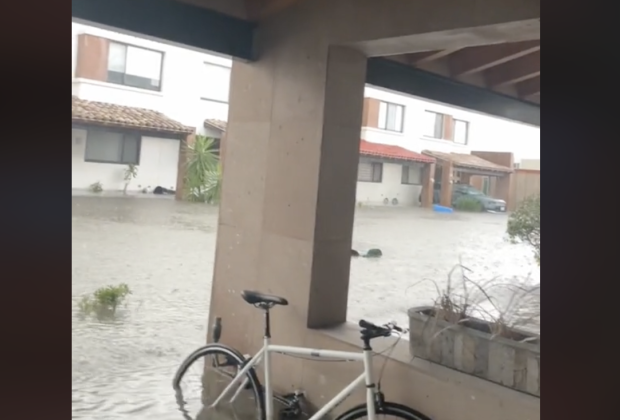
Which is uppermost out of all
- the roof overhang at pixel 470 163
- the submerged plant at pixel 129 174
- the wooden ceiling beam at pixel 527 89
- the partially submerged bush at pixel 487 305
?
the wooden ceiling beam at pixel 527 89

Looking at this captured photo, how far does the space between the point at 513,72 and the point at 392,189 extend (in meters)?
2.28

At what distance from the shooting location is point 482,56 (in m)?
3.37

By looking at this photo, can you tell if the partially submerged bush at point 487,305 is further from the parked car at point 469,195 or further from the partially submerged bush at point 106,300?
the parked car at point 469,195

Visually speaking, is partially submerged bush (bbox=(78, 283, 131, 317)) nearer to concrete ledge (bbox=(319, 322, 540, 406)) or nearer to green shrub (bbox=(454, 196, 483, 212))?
concrete ledge (bbox=(319, 322, 540, 406))

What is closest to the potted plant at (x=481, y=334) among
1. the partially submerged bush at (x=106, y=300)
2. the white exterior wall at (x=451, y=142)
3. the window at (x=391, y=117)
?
the white exterior wall at (x=451, y=142)

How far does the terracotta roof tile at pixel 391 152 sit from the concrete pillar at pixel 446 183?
31 cm

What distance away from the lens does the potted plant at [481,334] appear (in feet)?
6.56

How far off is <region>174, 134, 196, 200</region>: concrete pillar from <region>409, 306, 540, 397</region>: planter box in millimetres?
2906

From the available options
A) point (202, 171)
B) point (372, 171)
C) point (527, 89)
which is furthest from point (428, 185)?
point (202, 171)

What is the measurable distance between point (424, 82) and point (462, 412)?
6.55 feet

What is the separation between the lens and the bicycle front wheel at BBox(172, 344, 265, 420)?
267 cm

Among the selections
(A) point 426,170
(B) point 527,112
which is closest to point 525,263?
(B) point 527,112

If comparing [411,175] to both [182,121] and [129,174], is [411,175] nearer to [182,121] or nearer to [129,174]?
[182,121]
